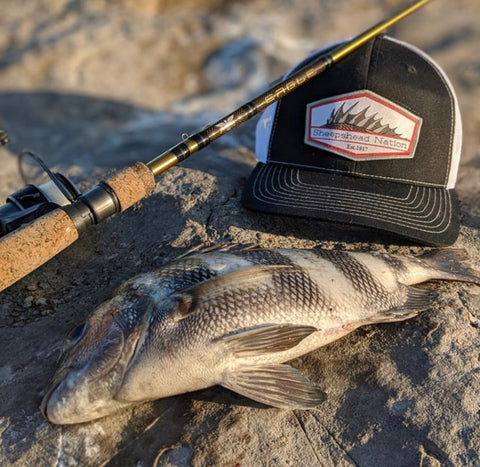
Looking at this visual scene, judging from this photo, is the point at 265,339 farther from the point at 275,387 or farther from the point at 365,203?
the point at 365,203

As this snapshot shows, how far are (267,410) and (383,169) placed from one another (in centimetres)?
177

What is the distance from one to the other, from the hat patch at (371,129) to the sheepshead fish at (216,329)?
945 millimetres

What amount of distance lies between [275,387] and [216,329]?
396 millimetres

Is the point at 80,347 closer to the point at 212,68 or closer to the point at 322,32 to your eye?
the point at 212,68

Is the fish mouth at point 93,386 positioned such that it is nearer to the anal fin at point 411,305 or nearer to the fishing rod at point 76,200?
the fishing rod at point 76,200

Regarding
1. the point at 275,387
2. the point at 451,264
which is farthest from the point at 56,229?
the point at 451,264

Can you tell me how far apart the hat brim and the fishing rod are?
1.80 feet

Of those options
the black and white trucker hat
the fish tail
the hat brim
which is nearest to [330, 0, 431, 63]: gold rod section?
the black and white trucker hat

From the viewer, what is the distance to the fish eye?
258cm

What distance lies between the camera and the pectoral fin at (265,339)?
2459 mm

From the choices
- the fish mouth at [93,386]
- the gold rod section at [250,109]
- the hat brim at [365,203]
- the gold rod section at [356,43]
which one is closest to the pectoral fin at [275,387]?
the fish mouth at [93,386]

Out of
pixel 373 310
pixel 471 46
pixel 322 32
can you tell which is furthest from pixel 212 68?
pixel 373 310

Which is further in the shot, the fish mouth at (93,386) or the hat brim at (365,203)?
the hat brim at (365,203)

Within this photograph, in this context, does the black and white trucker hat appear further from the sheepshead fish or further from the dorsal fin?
the sheepshead fish
